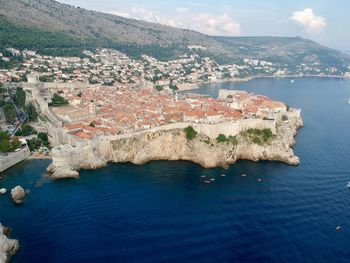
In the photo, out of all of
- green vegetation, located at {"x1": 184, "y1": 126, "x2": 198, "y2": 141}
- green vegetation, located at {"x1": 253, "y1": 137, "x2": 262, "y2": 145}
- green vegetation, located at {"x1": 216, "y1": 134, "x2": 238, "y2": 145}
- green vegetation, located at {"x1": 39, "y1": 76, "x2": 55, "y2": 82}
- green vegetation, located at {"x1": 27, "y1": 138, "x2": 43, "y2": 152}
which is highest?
green vegetation, located at {"x1": 39, "y1": 76, "x2": 55, "y2": 82}

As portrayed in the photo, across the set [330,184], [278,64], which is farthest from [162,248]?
[278,64]

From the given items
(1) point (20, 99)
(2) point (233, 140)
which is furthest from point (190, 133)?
(1) point (20, 99)

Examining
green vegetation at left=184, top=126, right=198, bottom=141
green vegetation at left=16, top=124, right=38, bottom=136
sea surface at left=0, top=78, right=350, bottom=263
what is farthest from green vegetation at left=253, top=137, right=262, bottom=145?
green vegetation at left=16, top=124, right=38, bottom=136

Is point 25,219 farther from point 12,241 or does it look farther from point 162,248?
point 162,248

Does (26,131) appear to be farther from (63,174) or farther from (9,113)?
(63,174)

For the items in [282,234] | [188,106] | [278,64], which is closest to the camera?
[282,234]

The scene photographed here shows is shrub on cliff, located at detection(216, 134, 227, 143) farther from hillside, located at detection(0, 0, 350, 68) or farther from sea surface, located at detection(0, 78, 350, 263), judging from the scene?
hillside, located at detection(0, 0, 350, 68)

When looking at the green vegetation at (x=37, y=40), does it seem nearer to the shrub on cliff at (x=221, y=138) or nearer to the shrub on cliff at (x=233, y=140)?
the shrub on cliff at (x=221, y=138)
